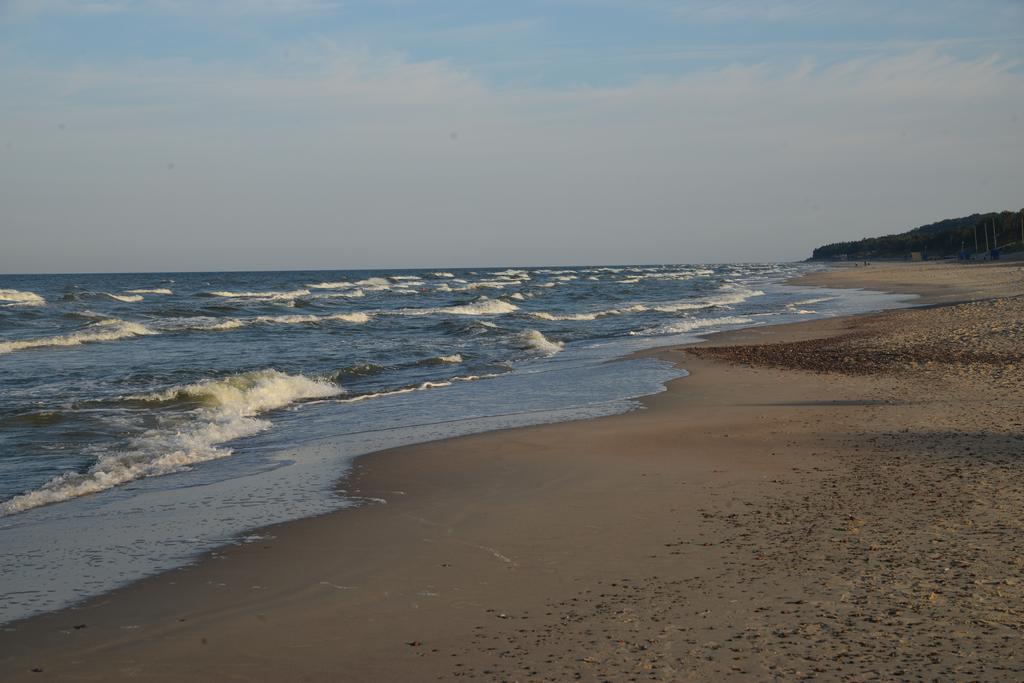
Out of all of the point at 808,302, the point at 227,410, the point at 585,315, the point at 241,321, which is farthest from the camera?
the point at 808,302

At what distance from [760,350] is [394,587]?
16664 mm

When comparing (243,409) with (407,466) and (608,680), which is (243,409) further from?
(608,680)

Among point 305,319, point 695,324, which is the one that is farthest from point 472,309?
point 695,324

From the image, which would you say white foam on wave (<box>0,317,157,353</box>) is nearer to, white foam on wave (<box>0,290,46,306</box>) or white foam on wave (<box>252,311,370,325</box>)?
white foam on wave (<box>252,311,370,325</box>)

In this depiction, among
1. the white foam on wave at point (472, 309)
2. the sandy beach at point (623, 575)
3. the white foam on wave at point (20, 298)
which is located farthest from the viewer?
the white foam on wave at point (20, 298)

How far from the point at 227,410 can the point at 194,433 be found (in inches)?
95.0

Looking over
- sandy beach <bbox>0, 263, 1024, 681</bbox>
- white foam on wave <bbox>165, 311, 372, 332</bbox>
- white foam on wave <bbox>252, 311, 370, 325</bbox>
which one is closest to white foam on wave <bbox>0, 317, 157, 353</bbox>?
white foam on wave <bbox>165, 311, 372, 332</bbox>

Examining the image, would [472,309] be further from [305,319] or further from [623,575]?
[623,575]

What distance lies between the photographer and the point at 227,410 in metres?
15.2

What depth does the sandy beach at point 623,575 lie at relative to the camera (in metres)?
4.54

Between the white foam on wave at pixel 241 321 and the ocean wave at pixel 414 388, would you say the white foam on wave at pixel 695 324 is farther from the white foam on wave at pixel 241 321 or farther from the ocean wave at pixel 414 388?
the white foam on wave at pixel 241 321

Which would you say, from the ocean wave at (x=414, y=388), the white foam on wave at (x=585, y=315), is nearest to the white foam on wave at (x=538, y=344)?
the ocean wave at (x=414, y=388)

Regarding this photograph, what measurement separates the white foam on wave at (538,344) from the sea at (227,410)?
4.1 inches

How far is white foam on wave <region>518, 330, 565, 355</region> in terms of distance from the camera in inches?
1023
